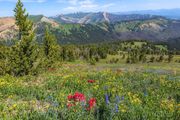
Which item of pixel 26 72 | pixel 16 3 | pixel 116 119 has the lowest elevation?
pixel 26 72

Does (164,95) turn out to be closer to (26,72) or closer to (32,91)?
(32,91)

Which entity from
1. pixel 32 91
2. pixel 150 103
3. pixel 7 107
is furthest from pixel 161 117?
pixel 32 91

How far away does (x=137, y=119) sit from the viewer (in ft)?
33.6

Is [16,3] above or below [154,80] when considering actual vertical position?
above

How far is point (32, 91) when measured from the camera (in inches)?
618

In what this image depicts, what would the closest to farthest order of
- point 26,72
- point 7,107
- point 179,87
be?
point 7,107, point 179,87, point 26,72

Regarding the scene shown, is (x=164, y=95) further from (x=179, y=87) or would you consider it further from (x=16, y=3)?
(x=16, y=3)

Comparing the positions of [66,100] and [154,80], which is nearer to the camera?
[66,100]

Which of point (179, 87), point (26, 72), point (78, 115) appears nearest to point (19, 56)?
point (26, 72)

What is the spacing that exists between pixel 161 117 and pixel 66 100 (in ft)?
14.2

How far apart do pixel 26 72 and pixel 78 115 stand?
76.5 ft

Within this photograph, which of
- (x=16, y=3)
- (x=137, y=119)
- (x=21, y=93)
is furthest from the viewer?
(x=16, y=3)

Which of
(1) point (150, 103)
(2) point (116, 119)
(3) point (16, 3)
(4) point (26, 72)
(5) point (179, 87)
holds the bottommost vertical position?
(4) point (26, 72)

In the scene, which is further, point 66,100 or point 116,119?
point 66,100
